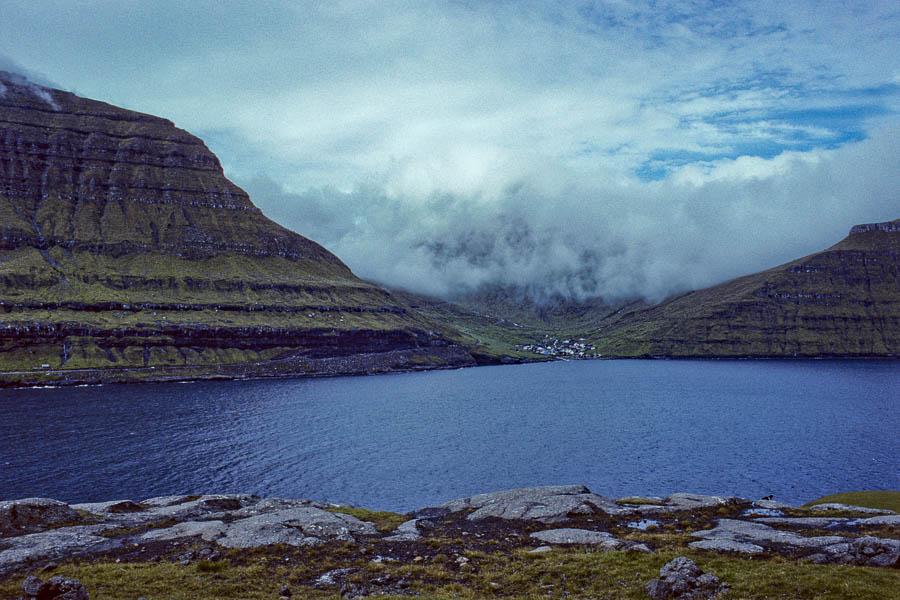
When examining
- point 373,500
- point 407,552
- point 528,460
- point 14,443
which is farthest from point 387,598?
point 14,443

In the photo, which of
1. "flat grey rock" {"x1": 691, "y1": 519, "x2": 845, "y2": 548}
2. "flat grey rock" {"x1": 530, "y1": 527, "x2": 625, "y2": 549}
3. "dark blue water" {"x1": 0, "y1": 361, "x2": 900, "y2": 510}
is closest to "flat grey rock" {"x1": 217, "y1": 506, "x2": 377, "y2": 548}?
"flat grey rock" {"x1": 530, "y1": 527, "x2": 625, "y2": 549}

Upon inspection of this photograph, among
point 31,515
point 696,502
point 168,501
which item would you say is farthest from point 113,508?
point 696,502

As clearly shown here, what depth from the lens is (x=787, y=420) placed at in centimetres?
16838

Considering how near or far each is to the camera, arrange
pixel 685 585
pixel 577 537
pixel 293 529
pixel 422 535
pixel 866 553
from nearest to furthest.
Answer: pixel 685 585, pixel 866 553, pixel 577 537, pixel 293 529, pixel 422 535

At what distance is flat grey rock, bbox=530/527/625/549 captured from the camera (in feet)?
131

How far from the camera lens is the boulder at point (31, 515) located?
147ft

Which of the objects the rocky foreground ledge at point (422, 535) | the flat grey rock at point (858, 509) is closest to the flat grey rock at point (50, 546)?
the rocky foreground ledge at point (422, 535)

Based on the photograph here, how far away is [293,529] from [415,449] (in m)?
90.3

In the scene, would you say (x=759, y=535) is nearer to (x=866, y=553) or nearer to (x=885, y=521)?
(x=866, y=553)

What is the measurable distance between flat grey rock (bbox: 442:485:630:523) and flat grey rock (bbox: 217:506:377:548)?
12823 mm

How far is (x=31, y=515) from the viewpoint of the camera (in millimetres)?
46844

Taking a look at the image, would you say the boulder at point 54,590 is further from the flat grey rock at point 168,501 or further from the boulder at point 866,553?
the boulder at point 866,553

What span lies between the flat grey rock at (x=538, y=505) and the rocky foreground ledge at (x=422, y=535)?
7.9 inches

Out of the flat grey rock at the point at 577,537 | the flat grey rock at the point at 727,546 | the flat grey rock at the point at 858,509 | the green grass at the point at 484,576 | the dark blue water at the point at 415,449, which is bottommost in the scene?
the dark blue water at the point at 415,449
